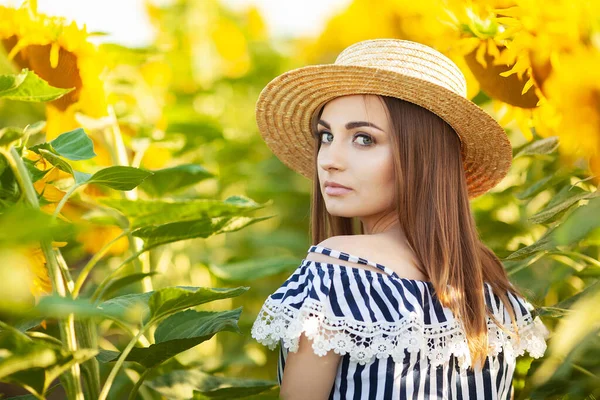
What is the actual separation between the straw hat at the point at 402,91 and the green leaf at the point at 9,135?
59cm

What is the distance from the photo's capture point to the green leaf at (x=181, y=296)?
3.70ft

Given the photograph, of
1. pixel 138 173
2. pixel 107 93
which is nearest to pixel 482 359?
pixel 138 173

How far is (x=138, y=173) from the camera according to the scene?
120 centimetres

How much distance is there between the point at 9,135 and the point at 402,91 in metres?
0.69

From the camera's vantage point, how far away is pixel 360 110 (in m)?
1.42

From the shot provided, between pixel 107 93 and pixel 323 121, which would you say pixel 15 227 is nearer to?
pixel 323 121

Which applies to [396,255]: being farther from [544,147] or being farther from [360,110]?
[544,147]

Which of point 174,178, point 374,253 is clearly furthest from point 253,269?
point 374,253

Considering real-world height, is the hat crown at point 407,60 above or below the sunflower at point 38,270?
above

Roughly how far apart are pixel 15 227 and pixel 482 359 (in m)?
0.88

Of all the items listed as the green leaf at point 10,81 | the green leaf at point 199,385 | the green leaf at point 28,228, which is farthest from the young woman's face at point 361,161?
the green leaf at point 28,228

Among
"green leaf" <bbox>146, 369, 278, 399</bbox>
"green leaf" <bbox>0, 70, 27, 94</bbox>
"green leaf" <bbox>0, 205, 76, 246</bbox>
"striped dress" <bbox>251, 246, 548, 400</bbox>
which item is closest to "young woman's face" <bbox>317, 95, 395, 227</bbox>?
"striped dress" <bbox>251, 246, 548, 400</bbox>

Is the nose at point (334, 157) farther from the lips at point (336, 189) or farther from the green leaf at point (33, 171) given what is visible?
the green leaf at point (33, 171)

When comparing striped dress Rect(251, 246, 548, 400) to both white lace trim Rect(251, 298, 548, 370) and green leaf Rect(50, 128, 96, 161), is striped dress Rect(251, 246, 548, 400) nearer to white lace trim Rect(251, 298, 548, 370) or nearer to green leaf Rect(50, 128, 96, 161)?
white lace trim Rect(251, 298, 548, 370)
